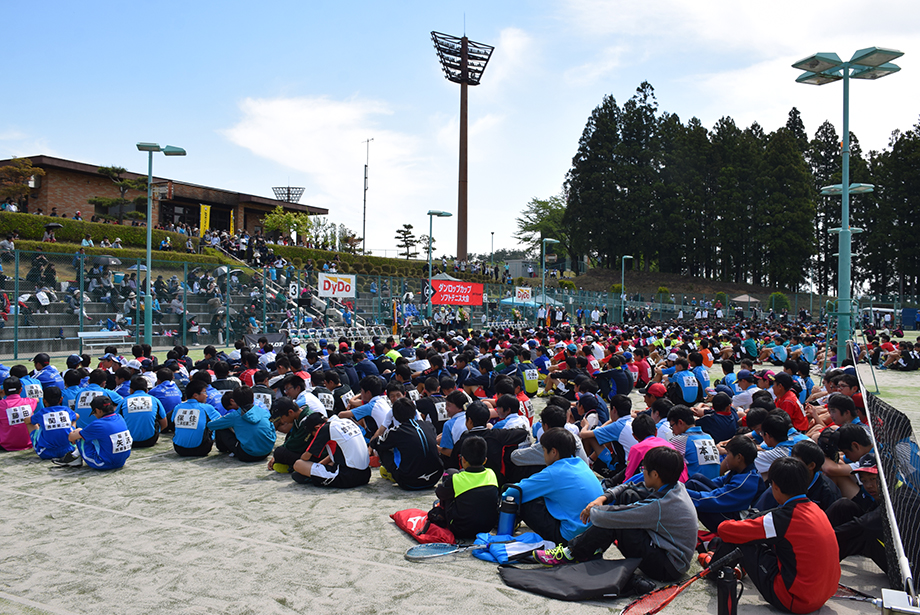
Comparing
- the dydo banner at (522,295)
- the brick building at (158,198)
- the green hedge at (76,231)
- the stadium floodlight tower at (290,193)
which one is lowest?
the dydo banner at (522,295)

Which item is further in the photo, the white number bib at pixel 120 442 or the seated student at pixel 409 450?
the white number bib at pixel 120 442

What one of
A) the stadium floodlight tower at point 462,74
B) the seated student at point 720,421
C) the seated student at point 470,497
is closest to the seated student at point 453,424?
the seated student at point 470,497

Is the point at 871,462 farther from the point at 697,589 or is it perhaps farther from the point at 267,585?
the point at 267,585

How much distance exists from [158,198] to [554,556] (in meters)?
40.6

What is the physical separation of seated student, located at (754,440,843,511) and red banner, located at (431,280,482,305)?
76.2 feet

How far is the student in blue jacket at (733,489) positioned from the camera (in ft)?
16.2

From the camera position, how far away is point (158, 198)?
3947 centimetres

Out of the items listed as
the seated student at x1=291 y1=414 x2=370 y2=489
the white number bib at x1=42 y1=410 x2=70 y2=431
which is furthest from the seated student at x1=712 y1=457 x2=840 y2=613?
the white number bib at x1=42 y1=410 x2=70 y2=431

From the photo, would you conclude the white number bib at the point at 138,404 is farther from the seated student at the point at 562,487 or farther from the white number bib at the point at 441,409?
the seated student at the point at 562,487

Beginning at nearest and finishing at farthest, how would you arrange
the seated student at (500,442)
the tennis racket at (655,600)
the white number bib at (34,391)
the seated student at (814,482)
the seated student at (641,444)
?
1. the tennis racket at (655,600)
2. the seated student at (814,482)
3. the seated student at (641,444)
4. the seated student at (500,442)
5. the white number bib at (34,391)

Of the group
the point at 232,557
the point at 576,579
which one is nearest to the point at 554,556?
the point at 576,579

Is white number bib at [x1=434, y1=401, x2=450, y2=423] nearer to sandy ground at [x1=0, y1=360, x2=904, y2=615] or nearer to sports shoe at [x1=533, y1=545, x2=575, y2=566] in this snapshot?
sandy ground at [x1=0, y1=360, x2=904, y2=615]

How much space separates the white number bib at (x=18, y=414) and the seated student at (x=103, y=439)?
1.07 metres

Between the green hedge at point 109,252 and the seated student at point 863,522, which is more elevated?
the green hedge at point 109,252
